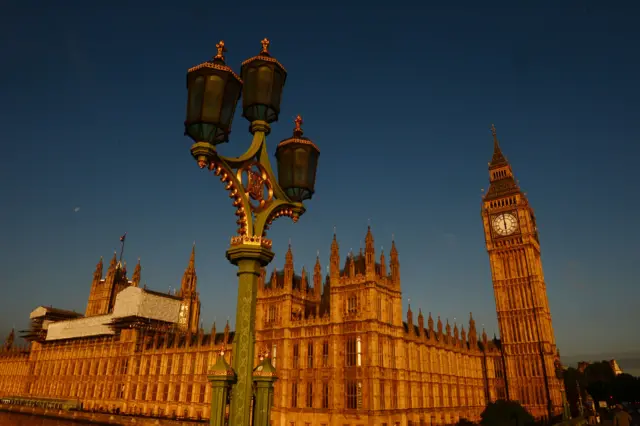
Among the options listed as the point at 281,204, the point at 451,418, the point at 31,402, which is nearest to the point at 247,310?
the point at 281,204

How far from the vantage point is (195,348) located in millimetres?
65375

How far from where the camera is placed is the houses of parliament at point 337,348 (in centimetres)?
4634

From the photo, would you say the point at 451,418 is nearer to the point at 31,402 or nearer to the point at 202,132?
the point at 202,132

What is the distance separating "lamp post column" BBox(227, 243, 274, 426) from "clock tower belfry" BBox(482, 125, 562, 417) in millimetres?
69925

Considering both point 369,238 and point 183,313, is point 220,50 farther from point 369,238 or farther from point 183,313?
point 183,313

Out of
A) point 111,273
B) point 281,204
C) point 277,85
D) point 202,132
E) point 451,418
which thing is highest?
point 111,273

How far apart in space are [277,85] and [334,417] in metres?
42.4

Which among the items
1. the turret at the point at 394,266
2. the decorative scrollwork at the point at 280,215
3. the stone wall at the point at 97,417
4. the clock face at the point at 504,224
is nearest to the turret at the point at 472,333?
the clock face at the point at 504,224

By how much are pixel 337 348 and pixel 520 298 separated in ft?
132

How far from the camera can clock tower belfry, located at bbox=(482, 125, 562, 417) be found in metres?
65.6

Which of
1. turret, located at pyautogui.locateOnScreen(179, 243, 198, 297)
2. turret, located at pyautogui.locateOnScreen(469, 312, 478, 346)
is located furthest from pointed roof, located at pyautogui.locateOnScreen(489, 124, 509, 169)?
turret, located at pyautogui.locateOnScreen(179, 243, 198, 297)

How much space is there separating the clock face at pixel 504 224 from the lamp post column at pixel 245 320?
7629cm

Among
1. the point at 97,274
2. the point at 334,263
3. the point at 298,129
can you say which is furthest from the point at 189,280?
the point at 298,129

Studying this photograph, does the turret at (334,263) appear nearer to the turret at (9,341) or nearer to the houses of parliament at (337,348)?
the houses of parliament at (337,348)
